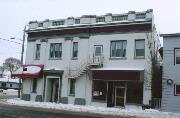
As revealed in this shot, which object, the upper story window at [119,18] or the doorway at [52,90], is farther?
the doorway at [52,90]

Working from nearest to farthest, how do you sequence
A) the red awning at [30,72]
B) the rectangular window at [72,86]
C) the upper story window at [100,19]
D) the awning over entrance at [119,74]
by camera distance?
the awning over entrance at [119,74]
the upper story window at [100,19]
the rectangular window at [72,86]
the red awning at [30,72]

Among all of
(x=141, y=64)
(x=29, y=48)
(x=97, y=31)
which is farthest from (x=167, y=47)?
(x=29, y=48)

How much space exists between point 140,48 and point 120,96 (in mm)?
5120

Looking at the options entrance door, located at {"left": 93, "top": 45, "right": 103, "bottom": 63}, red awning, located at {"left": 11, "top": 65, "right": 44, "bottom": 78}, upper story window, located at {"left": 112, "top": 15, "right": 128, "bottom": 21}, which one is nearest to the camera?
upper story window, located at {"left": 112, "top": 15, "right": 128, "bottom": 21}

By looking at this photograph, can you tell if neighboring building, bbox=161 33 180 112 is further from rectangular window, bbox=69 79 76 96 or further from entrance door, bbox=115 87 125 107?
rectangular window, bbox=69 79 76 96

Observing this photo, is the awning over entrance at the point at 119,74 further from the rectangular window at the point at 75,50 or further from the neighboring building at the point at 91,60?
the rectangular window at the point at 75,50

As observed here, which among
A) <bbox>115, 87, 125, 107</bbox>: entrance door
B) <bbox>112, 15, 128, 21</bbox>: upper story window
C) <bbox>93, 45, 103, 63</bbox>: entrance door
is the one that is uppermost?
<bbox>112, 15, 128, 21</bbox>: upper story window

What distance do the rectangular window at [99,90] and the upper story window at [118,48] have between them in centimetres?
314

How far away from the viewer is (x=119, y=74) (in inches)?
1102

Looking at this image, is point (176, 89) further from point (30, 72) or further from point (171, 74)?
point (30, 72)

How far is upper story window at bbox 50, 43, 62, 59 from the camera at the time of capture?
3317cm

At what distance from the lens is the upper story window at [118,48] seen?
29.2 meters

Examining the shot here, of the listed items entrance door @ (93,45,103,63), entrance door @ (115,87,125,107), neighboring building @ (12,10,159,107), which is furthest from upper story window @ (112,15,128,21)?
entrance door @ (115,87,125,107)

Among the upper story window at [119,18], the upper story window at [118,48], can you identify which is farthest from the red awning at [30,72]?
the upper story window at [119,18]
